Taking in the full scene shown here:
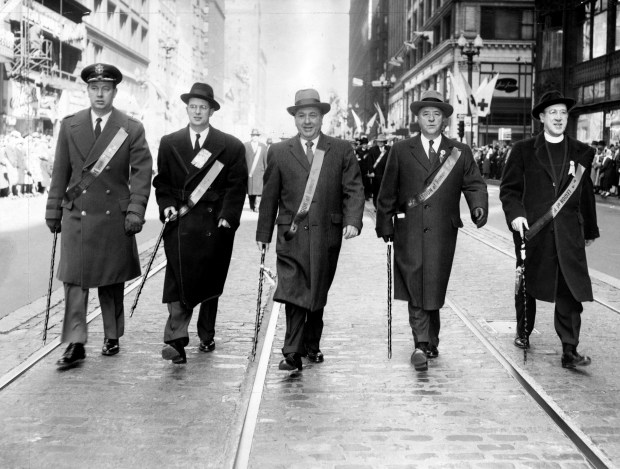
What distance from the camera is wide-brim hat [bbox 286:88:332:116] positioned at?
19.8 ft

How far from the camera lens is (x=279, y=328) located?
761 centimetres

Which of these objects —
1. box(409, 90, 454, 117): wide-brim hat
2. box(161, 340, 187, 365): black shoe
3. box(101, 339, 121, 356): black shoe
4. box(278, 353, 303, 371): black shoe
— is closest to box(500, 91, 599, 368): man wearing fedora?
box(409, 90, 454, 117): wide-brim hat

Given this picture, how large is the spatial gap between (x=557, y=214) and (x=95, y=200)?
333cm

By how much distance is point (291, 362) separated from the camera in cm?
595

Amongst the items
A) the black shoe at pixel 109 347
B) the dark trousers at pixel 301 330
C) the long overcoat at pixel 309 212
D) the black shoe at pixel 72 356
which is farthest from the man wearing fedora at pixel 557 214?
the black shoe at pixel 72 356

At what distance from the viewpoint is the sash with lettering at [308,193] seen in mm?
6004

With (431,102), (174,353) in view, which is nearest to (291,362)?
(174,353)

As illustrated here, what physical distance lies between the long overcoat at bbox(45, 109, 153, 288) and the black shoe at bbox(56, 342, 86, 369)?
438 millimetres

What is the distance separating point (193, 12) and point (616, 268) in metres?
109

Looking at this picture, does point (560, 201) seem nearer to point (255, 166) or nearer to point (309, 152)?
point (309, 152)

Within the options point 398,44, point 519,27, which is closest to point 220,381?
point 519,27

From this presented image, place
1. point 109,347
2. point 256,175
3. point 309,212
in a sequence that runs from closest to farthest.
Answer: point 309,212, point 109,347, point 256,175

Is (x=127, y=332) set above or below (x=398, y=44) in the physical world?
below

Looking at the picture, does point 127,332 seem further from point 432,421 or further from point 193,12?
point 193,12
